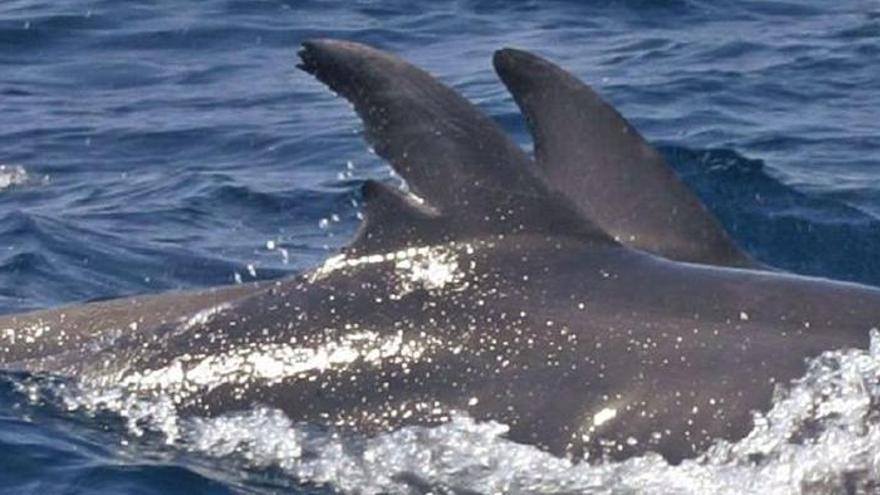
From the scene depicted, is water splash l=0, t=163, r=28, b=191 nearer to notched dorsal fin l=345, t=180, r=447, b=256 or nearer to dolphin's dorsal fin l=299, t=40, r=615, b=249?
notched dorsal fin l=345, t=180, r=447, b=256

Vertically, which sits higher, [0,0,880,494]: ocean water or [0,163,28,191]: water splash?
[0,0,880,494]: ocean water

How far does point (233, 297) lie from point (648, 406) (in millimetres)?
1553

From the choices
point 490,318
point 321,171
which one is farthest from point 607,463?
point 321,171

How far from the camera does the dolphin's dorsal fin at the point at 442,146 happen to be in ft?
25.8

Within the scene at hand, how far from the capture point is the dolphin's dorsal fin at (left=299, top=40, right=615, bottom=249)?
7867 mm

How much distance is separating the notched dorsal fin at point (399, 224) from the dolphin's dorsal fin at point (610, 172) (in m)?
0.53

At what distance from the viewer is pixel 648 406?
297 inches

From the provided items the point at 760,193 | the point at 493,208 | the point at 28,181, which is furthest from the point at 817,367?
the point at 28,181

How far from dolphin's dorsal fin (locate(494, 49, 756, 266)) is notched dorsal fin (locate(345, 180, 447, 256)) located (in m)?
0.53

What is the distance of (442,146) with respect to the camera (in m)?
7.87

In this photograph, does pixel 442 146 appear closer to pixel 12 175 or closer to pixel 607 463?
pixel 607 463

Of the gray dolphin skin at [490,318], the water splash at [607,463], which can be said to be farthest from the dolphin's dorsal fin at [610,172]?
the water splash at [607,463]

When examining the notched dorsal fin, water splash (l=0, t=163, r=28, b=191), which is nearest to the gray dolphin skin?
the notched dorsal fin

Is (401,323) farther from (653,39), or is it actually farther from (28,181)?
(653,39)
